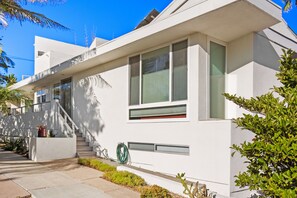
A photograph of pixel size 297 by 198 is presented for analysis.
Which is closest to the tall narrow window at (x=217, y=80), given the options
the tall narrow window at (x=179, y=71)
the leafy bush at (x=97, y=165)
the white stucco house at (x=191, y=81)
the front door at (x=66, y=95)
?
the white stucco house at (x=191, y=81)

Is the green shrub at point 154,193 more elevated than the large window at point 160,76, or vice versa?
the large window at point 160,76

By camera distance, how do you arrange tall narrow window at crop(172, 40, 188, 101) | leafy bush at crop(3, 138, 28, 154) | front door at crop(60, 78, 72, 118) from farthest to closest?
front door at crop(60, 78, 72, 118), leafy bush at crop(3, 138, 28, 154), tall narrow window at crop(172, 40, 188, 101)

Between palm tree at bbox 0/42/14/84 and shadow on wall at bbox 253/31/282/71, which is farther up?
palm tree at bbox 0/42/14/84

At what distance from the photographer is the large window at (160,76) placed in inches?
306

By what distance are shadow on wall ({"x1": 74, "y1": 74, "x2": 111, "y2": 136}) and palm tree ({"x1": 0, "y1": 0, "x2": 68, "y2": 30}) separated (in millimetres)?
3027

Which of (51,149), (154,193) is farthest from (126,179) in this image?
(51,149)

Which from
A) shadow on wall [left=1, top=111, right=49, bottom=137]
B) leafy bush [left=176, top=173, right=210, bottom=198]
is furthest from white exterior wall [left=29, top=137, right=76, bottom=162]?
leafy bush [left=176, top=173, right=210, bottom=198]

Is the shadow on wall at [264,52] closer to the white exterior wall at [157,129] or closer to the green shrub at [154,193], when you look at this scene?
the white exterior wall at [157,129]

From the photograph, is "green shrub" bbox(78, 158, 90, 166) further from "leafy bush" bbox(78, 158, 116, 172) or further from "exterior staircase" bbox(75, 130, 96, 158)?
"exterior staircase" bbox(75, 130, 96, 158)

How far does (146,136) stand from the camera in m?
8.52

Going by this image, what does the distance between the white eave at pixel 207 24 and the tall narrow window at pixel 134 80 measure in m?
0.37

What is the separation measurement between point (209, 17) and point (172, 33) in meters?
1.31

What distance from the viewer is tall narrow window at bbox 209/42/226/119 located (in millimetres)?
7766

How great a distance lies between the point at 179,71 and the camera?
782cm
